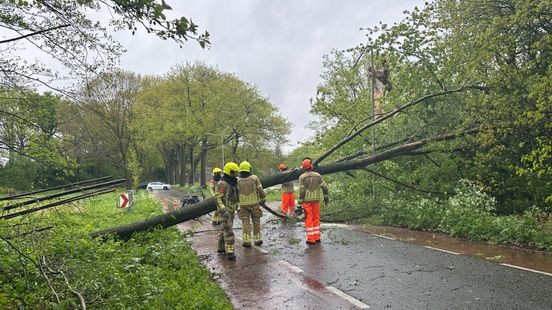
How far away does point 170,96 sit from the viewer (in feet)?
147

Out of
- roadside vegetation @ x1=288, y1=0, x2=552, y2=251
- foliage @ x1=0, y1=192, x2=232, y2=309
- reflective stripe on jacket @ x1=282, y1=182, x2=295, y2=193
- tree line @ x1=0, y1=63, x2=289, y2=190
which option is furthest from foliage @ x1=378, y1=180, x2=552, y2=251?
tree line @ x1=0, y1=63, x2=289, y2=190

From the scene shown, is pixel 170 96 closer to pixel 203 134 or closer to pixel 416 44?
pixel 203 134

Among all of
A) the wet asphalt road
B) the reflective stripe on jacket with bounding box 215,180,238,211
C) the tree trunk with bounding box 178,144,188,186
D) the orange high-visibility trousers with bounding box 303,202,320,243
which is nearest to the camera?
the wet asphalt road

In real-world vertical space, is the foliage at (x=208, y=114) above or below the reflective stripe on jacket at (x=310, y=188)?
above

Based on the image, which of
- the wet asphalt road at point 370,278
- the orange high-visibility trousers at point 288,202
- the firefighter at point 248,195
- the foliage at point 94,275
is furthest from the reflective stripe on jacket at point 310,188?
the orange high-visibility trousers at point 288,202

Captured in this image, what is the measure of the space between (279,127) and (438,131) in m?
31.6

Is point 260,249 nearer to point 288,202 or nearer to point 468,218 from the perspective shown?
point 468,218

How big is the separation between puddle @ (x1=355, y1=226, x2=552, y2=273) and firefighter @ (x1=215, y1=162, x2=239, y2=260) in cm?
407

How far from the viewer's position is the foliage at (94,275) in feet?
14.7

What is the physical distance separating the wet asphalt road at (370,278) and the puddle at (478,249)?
1.46 ft

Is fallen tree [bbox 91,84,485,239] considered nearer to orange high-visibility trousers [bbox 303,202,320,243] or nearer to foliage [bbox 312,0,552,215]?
foliage [bbox 312,0,552,215]

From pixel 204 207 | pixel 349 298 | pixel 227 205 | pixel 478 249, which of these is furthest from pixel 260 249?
pixel 478 249

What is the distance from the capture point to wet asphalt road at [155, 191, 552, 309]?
18.5ft

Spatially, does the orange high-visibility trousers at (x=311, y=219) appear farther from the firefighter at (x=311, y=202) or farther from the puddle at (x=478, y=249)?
the puddle at (x=478, y=249)
